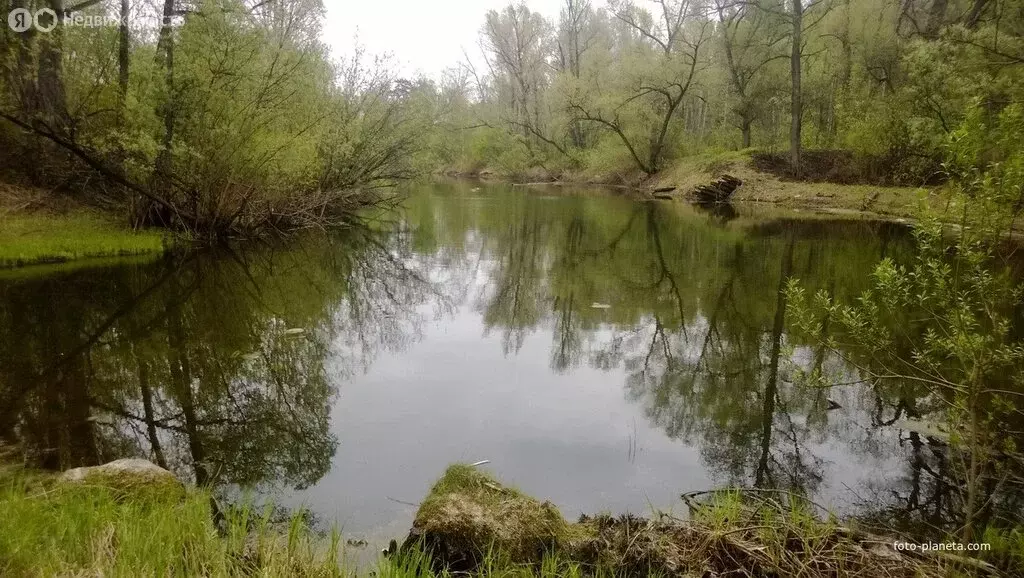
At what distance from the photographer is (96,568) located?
300 centimetres

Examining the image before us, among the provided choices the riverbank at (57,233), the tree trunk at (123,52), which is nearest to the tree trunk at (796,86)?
the tree trunk at (123,52)

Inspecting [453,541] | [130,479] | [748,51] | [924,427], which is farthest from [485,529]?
[748,51]

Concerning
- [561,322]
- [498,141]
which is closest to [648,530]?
[561,322]

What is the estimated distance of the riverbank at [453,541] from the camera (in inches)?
127

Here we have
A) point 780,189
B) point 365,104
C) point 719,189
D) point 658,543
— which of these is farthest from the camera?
point 719,189

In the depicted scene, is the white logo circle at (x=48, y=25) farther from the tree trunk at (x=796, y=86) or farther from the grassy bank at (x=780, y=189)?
the tree trunk at (x=796, y=86)

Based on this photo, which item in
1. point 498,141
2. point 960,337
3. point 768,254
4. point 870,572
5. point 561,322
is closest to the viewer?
point 870,572

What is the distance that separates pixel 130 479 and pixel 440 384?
3.52 m

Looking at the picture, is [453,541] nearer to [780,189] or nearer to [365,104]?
[365,104]

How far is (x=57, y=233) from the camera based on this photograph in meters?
14.1

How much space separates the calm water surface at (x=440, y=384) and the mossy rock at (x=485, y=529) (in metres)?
0.57

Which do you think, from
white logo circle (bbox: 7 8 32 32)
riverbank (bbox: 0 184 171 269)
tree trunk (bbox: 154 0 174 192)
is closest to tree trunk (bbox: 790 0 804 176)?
tree trunk (bbox: 154 0 174 192)

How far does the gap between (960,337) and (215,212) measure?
659 inches

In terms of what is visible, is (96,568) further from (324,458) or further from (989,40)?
(989,40)
